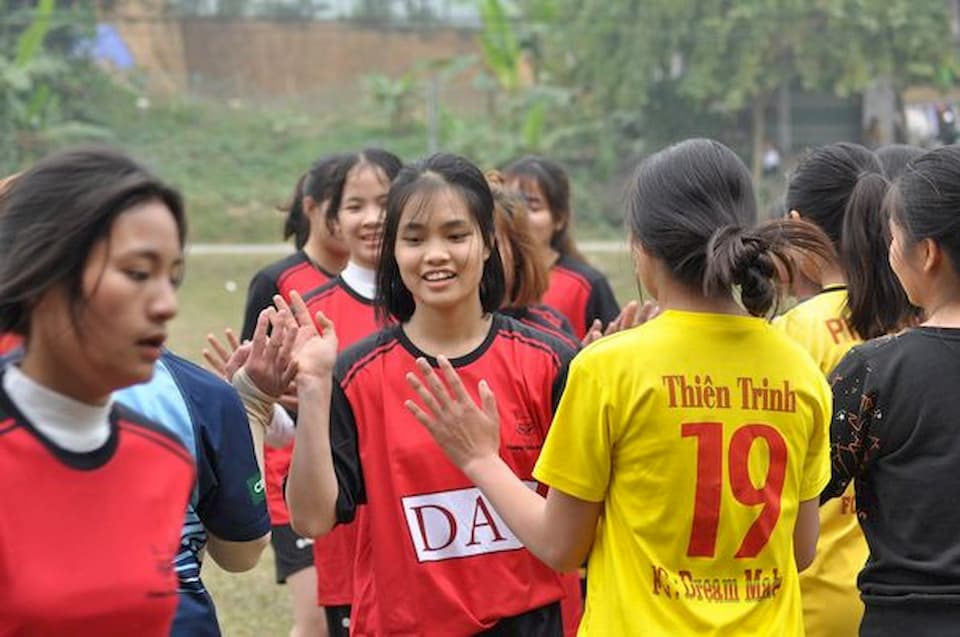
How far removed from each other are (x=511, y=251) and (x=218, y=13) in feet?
71.2

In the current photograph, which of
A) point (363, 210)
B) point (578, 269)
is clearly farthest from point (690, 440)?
point (578, 269)

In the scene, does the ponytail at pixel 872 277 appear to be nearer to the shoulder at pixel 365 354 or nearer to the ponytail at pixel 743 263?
the ponytail at pixel 743 263

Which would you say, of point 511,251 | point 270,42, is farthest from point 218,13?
point 511,251

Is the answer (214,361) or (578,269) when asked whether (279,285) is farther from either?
(214,361)

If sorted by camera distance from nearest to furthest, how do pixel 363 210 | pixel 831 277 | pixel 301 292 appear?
1. pixel 831 277
2. pixel 363 210
3. pixel 301 292

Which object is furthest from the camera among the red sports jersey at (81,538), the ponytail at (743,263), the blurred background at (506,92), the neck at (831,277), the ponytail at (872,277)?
the blurred background at (506,92)

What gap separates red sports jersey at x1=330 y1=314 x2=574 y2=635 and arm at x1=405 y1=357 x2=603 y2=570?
0.33 m

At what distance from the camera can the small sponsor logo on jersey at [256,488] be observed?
3.10 m

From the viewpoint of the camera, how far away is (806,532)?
3.14 m

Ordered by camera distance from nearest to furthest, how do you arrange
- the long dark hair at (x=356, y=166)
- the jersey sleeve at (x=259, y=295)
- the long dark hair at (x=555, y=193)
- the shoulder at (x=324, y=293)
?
the shoulder at (x=324, y=293)
the long dark hair at (x=356, y=166)
the jersey sleeve at (x=259, y=295)
the long dark hair at (x=555, y=193)

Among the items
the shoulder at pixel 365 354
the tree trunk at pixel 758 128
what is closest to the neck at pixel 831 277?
the shoulder at pixel 365 354

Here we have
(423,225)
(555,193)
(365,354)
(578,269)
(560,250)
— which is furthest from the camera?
(555,193)

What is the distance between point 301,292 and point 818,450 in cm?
287

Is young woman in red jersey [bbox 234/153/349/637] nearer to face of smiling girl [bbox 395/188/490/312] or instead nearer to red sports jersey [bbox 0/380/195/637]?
face of smiling girl [bbox 395/188/490/312]
